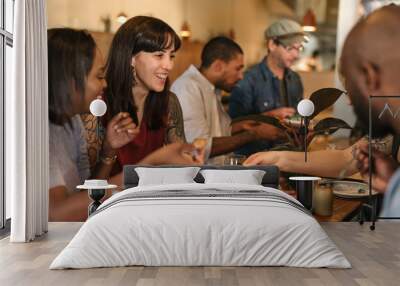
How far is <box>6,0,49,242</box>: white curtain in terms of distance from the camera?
5941 millimetres

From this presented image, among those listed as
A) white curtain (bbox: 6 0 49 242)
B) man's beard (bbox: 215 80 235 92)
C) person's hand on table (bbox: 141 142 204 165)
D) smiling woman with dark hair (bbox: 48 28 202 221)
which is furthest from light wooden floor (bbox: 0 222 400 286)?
man's beard (bbox: 215 80 235 92)

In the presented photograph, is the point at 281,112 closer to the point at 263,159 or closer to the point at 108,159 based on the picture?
the point at 263,159

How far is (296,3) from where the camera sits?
7691 mm

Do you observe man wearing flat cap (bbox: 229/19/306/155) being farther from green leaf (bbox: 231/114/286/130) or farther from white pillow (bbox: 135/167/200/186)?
white pillow (bbox: 135/167/200/186)

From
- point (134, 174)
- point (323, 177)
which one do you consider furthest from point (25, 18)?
point (323, 177)

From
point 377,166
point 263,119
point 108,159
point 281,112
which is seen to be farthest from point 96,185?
point 377,166

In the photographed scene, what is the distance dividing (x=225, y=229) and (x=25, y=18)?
3035 mm

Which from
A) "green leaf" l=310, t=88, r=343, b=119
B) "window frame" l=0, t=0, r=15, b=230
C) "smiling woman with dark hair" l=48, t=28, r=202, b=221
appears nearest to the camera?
"window frame" l=0, t=0, r=15, b=230

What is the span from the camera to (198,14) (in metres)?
7.66

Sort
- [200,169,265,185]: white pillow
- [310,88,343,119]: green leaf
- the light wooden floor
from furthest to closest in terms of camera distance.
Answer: [310,88,343,119]: green leaf → [200,169,265,185]: white pillow → the light wooden floor

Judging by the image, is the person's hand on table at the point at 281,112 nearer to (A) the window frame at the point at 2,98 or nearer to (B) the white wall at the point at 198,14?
(B) the white wall at the point at 198,14

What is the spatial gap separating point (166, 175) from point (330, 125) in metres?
2.25

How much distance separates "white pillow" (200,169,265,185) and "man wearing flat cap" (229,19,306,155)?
762 millimetres

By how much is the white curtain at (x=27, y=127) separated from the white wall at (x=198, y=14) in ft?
3.60
